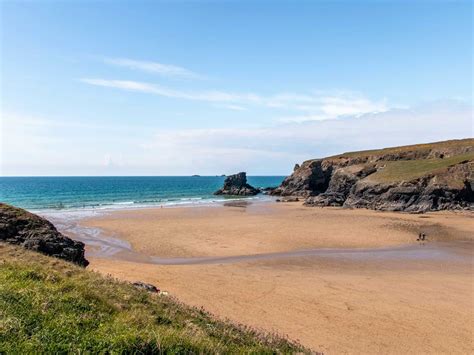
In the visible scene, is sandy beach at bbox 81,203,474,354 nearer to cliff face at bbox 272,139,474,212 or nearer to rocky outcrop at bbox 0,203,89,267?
rocky outcrop at bbox 0,203,89,267

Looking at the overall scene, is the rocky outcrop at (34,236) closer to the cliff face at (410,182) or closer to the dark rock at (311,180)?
the cliff face at (410,182)

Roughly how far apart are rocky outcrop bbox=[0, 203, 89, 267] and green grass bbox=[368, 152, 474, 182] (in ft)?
192

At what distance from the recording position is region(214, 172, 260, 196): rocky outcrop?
113 m

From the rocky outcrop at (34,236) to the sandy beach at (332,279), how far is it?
3.86m

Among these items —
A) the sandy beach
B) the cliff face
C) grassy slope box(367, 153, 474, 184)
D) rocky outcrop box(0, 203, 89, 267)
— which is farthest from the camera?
grassy slope box(367, 153, 474, 184)

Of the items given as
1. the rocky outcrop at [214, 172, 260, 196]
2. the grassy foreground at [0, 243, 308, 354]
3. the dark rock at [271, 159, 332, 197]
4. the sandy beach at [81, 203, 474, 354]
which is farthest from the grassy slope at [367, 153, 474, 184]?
the grassy foreground at [0, 243, 308, 354]

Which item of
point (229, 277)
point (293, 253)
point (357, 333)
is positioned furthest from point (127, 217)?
point (357, 333)

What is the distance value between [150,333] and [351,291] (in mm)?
14026

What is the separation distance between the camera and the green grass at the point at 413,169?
63.1 meters

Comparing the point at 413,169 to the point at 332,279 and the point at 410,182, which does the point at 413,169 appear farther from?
the point at 332,279

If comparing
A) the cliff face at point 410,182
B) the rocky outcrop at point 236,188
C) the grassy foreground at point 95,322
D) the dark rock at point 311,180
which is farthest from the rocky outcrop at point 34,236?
the rocky outcrop at point 236,188

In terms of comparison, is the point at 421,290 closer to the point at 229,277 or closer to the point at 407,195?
the point at 229,277

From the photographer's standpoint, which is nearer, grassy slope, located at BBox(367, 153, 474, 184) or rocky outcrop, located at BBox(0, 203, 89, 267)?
rocky outcrop, located at BBox(0, 203, 89, 267)

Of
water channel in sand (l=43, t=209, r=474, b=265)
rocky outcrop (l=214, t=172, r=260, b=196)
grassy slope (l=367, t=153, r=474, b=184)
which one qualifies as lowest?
water channel in sand (l=43, t=209, r=474, b=265)
